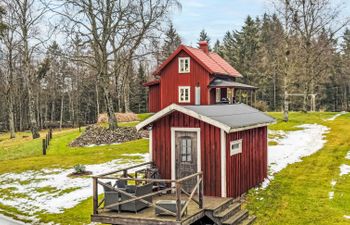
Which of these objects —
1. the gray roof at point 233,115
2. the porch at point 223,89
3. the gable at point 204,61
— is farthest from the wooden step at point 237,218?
the gable at point 204,61

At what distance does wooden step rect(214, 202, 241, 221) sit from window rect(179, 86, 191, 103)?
75.8 feet

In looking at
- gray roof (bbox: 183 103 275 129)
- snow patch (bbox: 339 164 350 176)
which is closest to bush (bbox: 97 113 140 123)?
gray roof (bbox: 183 103 275 129)

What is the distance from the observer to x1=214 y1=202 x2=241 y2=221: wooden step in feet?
42.6

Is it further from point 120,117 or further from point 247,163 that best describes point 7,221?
point 120,117

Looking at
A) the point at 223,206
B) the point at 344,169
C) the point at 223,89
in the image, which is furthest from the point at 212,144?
the point at 223,89

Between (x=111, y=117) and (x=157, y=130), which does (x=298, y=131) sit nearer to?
(x=111, y=117)

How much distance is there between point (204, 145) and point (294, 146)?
16714mm

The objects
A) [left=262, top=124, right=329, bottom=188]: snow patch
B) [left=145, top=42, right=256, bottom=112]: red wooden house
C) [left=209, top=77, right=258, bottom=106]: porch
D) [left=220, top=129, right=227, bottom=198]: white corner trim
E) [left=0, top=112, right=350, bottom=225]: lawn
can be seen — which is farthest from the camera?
[left=145, top=42, right=256, bottom=112]: red wooden house

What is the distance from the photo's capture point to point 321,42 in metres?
54.1

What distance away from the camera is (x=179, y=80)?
123ft

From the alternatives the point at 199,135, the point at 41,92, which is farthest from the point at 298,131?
the point at 41,92

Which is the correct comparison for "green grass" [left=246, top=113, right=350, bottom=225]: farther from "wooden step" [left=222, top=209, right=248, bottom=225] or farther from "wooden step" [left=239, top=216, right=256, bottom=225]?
"wooden step" [left=222, top=209, right=248, bottom=225]

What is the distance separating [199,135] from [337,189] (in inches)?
298

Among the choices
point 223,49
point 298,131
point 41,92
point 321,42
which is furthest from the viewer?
point 223,49
